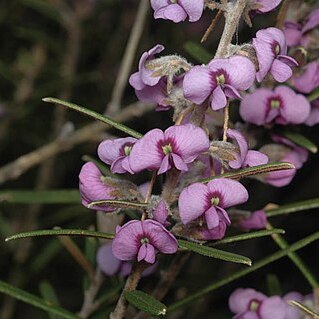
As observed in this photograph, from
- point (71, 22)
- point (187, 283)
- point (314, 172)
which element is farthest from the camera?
point (71, 22)

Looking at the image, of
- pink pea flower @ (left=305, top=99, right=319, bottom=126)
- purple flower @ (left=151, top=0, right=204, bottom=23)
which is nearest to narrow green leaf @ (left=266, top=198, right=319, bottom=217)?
pink pea flower @ (left=305, top=99, right=319, bottom=126)

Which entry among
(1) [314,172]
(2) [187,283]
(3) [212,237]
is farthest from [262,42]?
(1) [314,172]

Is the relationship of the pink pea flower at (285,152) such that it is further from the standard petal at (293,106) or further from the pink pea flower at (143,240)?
the pink pea flower at (143,240)

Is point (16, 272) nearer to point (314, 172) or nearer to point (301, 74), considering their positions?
point (314, 172)

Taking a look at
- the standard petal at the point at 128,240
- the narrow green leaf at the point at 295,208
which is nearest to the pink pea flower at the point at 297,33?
the narrow green leaf at the point at 295,208

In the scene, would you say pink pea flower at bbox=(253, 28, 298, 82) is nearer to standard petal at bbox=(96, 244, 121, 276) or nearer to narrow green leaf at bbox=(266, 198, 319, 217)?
narrow green leaf at bbox=(266, 198, 319, 217)

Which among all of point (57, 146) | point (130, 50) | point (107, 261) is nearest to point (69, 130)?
point (57, 146)
